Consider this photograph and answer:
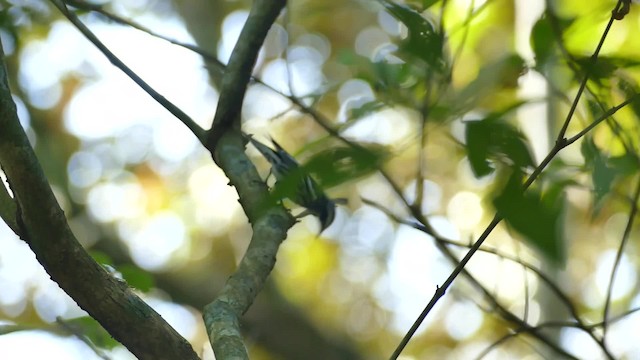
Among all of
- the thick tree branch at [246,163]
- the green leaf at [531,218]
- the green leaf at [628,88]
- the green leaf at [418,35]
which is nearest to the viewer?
the green leaf at [531,218]

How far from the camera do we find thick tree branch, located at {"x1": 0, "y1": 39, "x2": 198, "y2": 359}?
23.2 inches

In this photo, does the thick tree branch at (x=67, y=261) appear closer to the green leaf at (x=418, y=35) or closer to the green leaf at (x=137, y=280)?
the green leaf at (x=137, y=280)

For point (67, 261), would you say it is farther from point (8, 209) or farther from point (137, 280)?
point (137, 280)

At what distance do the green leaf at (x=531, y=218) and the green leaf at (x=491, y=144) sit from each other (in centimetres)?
2

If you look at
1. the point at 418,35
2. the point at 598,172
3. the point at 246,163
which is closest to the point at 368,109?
the point at 418,35

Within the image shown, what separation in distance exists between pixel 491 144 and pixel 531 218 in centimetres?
7

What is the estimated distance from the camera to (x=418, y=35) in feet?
1.47

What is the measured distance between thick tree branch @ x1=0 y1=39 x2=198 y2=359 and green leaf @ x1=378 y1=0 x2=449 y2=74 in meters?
0.30

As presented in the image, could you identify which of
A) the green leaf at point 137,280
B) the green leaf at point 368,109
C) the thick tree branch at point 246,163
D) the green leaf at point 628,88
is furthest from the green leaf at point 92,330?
the green leaf at point 628,88

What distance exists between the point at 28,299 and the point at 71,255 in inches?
108

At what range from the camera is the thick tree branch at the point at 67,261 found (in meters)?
0.59

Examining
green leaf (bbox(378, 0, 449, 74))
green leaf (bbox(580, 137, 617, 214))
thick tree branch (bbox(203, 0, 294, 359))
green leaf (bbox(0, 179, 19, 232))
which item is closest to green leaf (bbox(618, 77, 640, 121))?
green leaf (bbox(580, 137, 617, 214))

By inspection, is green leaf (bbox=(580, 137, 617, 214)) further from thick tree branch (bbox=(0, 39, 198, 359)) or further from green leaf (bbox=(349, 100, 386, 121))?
thick tree branch (bbox=(0, 39, 198, 359))

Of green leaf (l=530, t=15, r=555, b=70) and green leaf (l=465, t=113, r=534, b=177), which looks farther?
green leaf (l=530, t=15, r=555, b=70)
